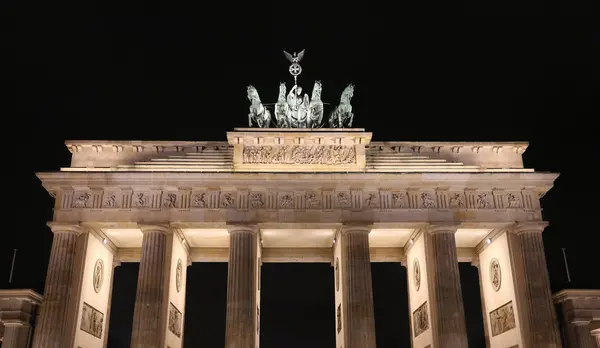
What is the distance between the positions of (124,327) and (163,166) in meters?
27.3

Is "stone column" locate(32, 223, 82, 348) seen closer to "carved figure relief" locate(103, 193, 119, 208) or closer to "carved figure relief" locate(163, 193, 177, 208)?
"carved figure relief" locate(103, 193, 119, 208)

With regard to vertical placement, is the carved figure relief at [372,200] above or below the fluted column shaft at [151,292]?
above

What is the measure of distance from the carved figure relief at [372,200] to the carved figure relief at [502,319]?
9022mm

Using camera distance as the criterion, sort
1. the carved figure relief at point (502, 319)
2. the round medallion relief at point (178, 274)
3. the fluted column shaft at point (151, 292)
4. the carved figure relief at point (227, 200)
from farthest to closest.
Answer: the round medallion relief at point (178, 274)
the carved figure relief at point (502, 319)
the carved figure relief at point (227, 200)
the fluted column shaft at point (151, 292)

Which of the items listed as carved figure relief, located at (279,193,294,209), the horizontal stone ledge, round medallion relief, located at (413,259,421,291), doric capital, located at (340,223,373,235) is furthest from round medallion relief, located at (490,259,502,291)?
carved figure relief, located at (279,193,294,209)

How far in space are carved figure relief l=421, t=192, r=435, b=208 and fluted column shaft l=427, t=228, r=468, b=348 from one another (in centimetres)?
135

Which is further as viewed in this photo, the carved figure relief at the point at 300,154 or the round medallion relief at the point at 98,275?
the round medallion relief at the point at 98,275

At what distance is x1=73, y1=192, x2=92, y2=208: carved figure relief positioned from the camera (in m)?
32.2

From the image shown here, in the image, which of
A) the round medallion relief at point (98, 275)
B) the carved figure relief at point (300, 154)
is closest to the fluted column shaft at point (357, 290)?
the carved figure relief at point (300, 154)

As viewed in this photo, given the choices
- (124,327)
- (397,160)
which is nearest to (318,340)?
(124,327)

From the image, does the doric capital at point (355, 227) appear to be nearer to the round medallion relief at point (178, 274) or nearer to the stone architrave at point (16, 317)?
the round medallion relief at point (178, 274)

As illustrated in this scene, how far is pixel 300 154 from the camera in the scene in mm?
34062

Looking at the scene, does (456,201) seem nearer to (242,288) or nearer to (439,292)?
(439,292)

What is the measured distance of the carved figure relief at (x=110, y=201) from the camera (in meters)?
32.3
